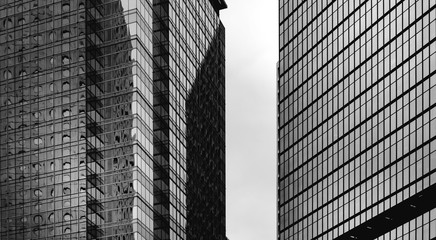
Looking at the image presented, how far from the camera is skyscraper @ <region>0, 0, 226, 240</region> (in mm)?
137125

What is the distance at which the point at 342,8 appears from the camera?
14688 cm

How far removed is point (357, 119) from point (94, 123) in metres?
29.1

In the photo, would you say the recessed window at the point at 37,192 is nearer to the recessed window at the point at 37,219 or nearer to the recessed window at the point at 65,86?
the recessed window at the point at 37,219

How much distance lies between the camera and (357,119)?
140m

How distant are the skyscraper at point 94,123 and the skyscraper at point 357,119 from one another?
14069 mm

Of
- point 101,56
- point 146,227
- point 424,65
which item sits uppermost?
point 101,56

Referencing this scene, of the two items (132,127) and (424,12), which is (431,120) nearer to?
(424,12)

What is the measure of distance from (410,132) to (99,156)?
34494mm

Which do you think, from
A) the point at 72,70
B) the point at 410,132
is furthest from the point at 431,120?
the point at 72,70

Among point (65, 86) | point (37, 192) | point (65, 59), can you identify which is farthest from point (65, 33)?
point (37, 192)

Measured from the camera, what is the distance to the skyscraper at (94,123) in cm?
13712

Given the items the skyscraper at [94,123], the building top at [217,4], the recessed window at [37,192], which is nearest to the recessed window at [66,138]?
the skyscraper at [94,123]

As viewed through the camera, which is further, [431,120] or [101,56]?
[101,56]

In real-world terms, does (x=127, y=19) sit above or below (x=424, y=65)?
above
